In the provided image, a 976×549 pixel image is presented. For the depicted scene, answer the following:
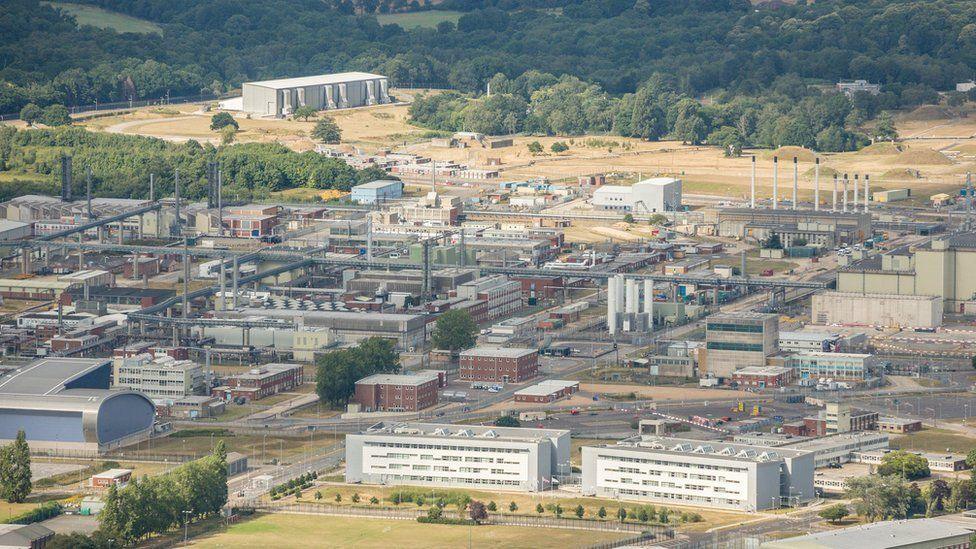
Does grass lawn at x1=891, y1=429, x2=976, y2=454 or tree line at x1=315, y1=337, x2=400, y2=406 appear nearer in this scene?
grass lawn at x1=891, y1=429, x2=976, y2=454

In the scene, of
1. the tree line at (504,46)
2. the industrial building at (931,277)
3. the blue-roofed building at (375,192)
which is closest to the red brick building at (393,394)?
the industrial building at (931,277)

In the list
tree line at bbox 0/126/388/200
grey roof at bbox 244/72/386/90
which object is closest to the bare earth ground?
grey roof at bbox 244/72/386/90

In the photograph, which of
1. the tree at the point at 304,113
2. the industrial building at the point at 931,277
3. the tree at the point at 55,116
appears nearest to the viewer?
the industrial building at the point at 931,277

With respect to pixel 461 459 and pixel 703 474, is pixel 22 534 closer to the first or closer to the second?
pixel 461 459

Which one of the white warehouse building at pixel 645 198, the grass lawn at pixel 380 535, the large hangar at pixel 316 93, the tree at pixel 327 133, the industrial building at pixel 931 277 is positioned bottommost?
the grass lawn at pixel 380 535

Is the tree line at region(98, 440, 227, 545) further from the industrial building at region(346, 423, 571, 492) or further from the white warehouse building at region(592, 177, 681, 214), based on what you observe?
the white warehouse building at region(592, 177, 681, 214)

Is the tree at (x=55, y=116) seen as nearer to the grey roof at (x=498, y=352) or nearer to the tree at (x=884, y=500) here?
the grey roof at (x=498, y=352)

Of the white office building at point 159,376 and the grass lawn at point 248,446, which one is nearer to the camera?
the grass lawn at point 248,446

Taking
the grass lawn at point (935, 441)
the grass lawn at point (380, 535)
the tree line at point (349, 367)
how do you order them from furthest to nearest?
the tree line at point (349, 367) < the grass lawn at point (935, 441) < the grass lawn at point (380, 535)
